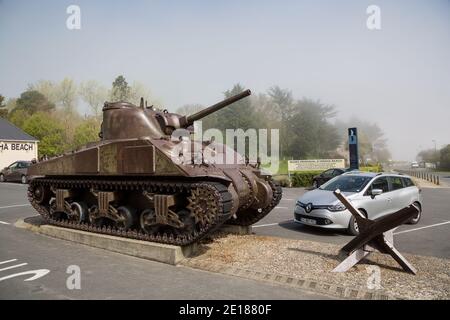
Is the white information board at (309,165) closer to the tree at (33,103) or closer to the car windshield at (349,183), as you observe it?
the car windshield at (349,183)

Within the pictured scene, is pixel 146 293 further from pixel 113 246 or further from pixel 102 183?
pixel 102 183

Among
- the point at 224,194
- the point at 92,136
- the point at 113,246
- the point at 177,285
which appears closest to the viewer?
the point at 177,285

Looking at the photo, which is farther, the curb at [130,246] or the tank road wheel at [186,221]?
the tank road wheel at [186,221]

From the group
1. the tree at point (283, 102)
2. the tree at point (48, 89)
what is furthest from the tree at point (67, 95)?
the tree at point (283, 102)

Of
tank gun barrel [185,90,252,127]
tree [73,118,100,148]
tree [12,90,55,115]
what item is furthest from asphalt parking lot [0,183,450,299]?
tree [12,90,55,115]

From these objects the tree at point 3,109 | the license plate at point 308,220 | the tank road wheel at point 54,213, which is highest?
the tree at point 3,109

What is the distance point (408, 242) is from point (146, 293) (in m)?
6.24

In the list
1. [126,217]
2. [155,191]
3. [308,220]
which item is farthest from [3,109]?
[308,220]

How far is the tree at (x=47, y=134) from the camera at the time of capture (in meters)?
40.7

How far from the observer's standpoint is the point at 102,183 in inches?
344

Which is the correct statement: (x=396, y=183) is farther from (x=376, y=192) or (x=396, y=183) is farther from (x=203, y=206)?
(x=203, y=206)

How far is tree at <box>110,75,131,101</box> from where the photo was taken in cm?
4781

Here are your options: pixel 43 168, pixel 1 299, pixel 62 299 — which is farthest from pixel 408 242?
pixel 43 168

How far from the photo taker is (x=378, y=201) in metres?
10.1
